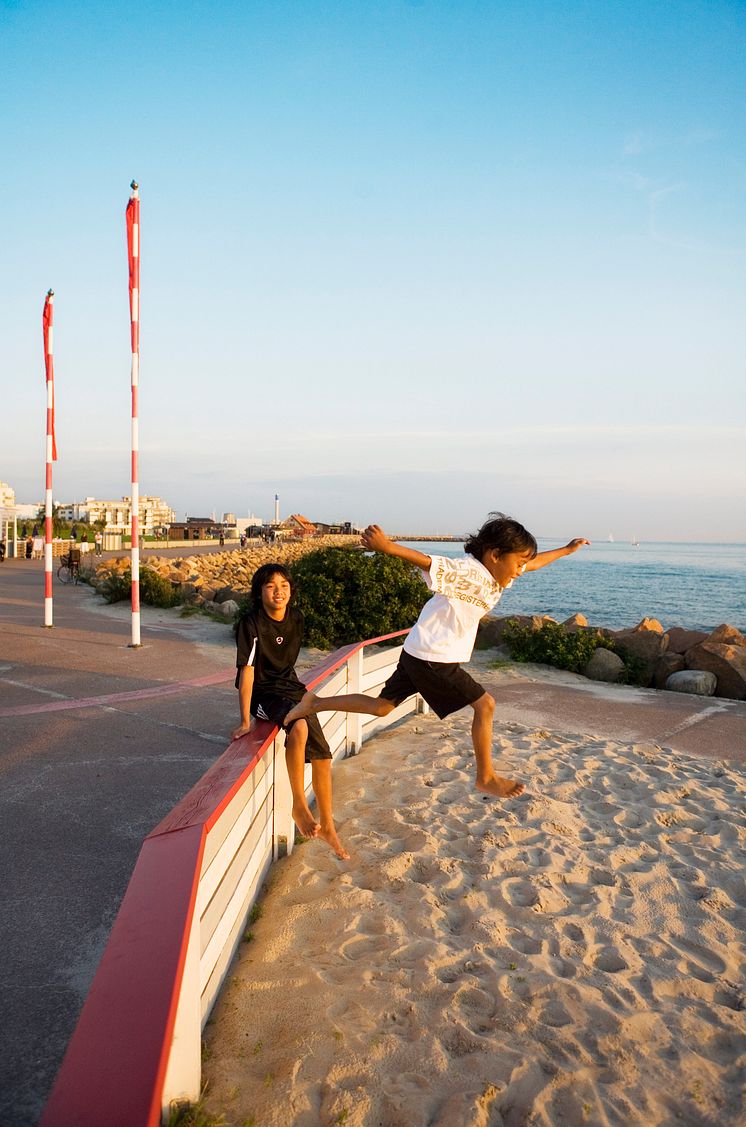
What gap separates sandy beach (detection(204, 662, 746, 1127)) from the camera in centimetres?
262

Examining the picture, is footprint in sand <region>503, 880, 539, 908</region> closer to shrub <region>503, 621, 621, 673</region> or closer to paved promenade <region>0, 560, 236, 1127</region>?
paved promenade <region>0, 560, 236, 1127</region>

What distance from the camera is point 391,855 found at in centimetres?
446

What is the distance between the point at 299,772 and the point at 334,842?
1.41ft

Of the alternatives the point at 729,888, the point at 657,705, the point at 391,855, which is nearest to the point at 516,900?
the point at 391,855

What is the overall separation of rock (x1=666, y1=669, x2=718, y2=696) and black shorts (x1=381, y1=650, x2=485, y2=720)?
6.88 m

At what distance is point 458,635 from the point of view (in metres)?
4.35

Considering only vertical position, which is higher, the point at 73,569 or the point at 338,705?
the point at 338,705

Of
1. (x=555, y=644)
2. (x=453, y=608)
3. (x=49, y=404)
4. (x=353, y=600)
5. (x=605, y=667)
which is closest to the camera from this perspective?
(x=453, y=608)

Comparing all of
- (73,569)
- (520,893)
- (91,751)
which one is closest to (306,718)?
(520,893)

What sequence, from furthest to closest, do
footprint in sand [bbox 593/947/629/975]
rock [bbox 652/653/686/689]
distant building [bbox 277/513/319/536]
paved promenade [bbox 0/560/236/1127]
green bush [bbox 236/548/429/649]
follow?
distant building [bbox 277/513/319/536] → green bush [bbox 236/548/429/649] → rock [bbox 652/653/686/689] → footprint in sand [bbox 593/947/629/975] → paved promenade [bbox 0/560/236/1127]

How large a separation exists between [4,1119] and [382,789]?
3479 mm

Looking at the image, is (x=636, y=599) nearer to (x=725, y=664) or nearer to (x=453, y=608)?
(x=725, y=664)

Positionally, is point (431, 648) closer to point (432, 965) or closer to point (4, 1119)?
point (432, 965)

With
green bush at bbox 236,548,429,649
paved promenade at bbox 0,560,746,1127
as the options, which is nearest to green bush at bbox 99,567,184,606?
paved promenade at bbox 0,560,746,1127
